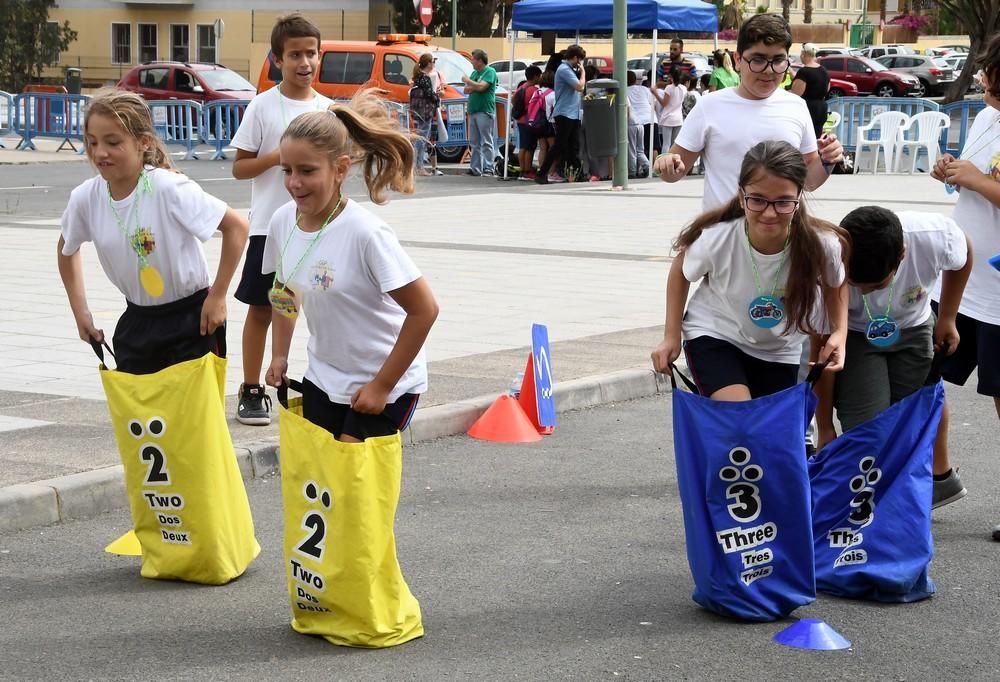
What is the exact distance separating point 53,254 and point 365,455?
9885mm

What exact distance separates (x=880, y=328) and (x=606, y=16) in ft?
61.9

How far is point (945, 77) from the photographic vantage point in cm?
5462

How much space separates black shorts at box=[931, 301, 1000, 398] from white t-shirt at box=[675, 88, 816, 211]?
0.99m

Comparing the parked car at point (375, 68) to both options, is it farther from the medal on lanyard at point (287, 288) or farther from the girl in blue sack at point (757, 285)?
the medal on lanyard at point (287, 288)

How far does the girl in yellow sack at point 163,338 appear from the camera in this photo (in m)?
4.93

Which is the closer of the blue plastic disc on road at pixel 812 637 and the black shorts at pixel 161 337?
the blue plastic disc on road at pixel 812 637

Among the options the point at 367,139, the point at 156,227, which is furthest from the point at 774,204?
the point at 156,227

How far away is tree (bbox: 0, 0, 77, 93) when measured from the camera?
49.5 metres

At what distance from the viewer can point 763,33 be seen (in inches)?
238

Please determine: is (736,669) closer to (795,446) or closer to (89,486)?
(795,446)

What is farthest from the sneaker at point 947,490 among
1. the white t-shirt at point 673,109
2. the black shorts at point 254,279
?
the white t-shirt at point 673,109

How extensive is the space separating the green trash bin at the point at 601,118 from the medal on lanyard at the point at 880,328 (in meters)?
16.4

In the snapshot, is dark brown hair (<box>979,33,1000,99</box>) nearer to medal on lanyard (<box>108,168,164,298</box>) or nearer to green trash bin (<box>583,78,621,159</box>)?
medal on lanyard (<box>108,168,164,298</box>)

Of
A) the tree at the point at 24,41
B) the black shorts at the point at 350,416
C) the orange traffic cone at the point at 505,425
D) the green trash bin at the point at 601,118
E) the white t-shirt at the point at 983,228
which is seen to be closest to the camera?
the black shorts at the point at 350,416
